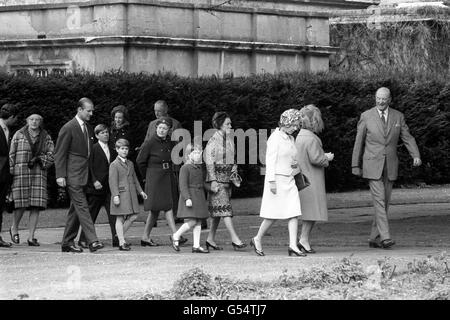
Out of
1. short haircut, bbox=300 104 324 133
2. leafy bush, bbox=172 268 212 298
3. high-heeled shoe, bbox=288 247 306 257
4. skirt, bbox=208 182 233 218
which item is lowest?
leafy bush, bbox=172 268 212 298

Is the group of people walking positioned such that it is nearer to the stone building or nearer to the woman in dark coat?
the woman in dark coat

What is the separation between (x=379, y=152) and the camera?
17500 mm

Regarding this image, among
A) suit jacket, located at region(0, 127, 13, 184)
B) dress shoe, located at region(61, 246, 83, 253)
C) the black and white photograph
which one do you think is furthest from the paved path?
suit jacket, located at region(0, 127, 13, 184)

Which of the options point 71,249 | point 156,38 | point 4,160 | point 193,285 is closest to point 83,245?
point 71,249

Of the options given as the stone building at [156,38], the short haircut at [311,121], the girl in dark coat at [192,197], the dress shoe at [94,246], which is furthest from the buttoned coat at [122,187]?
the stone building at [156,38]

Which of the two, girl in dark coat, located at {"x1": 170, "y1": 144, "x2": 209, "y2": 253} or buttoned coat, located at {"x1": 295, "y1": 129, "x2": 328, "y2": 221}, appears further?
girl in dark coat, located at {"x1": 170, "y1": 144, "x2": 209, "y2": 253}

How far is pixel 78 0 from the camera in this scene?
31.7 meters

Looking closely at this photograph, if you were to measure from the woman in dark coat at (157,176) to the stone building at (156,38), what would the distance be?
30.8 ft

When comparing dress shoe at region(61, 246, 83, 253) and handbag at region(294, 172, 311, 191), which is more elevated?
handbag at region(294, 172, 311, 191)

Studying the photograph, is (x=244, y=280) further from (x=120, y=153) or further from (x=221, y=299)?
(x=120, y=153)

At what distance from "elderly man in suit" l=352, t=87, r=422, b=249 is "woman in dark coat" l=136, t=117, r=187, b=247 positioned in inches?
102

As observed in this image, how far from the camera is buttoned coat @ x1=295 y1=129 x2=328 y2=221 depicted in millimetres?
16688
